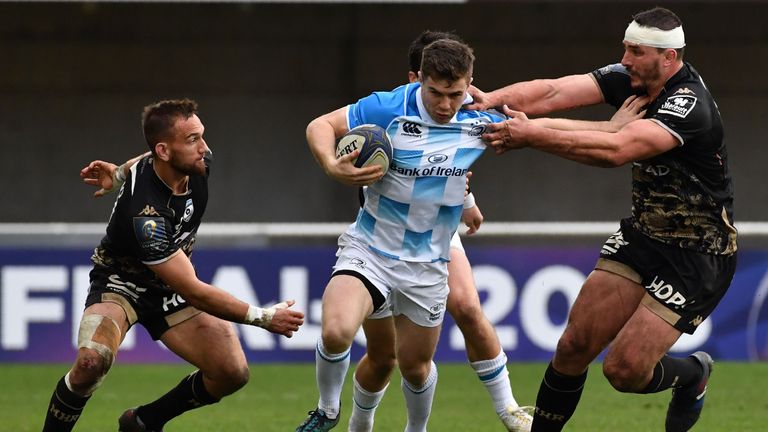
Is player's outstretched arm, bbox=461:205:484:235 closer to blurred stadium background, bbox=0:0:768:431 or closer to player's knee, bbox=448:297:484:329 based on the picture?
player's knee, bbox=448:297:484:329

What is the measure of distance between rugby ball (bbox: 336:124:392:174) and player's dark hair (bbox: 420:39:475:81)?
383 millimetres

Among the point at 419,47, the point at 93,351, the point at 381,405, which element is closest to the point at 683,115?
the point at 419,47

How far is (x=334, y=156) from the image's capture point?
260 inches

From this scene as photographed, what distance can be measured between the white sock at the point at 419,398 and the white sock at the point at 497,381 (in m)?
0.45

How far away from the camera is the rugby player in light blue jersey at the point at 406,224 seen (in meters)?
6.82

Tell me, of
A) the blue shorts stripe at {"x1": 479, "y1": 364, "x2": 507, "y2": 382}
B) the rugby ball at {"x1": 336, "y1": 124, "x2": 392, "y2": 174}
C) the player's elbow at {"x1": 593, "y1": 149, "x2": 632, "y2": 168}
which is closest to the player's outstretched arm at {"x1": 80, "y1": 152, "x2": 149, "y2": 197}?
the rugby ball at {"x1": 336, "y1": 124, "x2": 392, "y2": 174}

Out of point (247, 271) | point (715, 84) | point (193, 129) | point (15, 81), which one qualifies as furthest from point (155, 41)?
point (193, 129)

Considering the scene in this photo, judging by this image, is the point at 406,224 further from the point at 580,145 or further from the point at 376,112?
the point at 580,145

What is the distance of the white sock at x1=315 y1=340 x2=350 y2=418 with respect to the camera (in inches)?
275

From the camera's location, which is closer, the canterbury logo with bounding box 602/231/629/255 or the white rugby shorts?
the white rugby shorts

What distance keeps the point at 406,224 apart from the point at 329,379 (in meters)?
0.89

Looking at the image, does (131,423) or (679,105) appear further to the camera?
(131,423)

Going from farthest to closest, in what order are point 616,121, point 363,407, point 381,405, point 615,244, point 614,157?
point 381,405 → point 363,407 → point 615,244 → point 616,121 → point 614,157

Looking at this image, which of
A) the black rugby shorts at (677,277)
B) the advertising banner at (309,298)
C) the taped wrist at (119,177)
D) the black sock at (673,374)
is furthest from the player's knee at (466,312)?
the advertising banner at (309,298)
